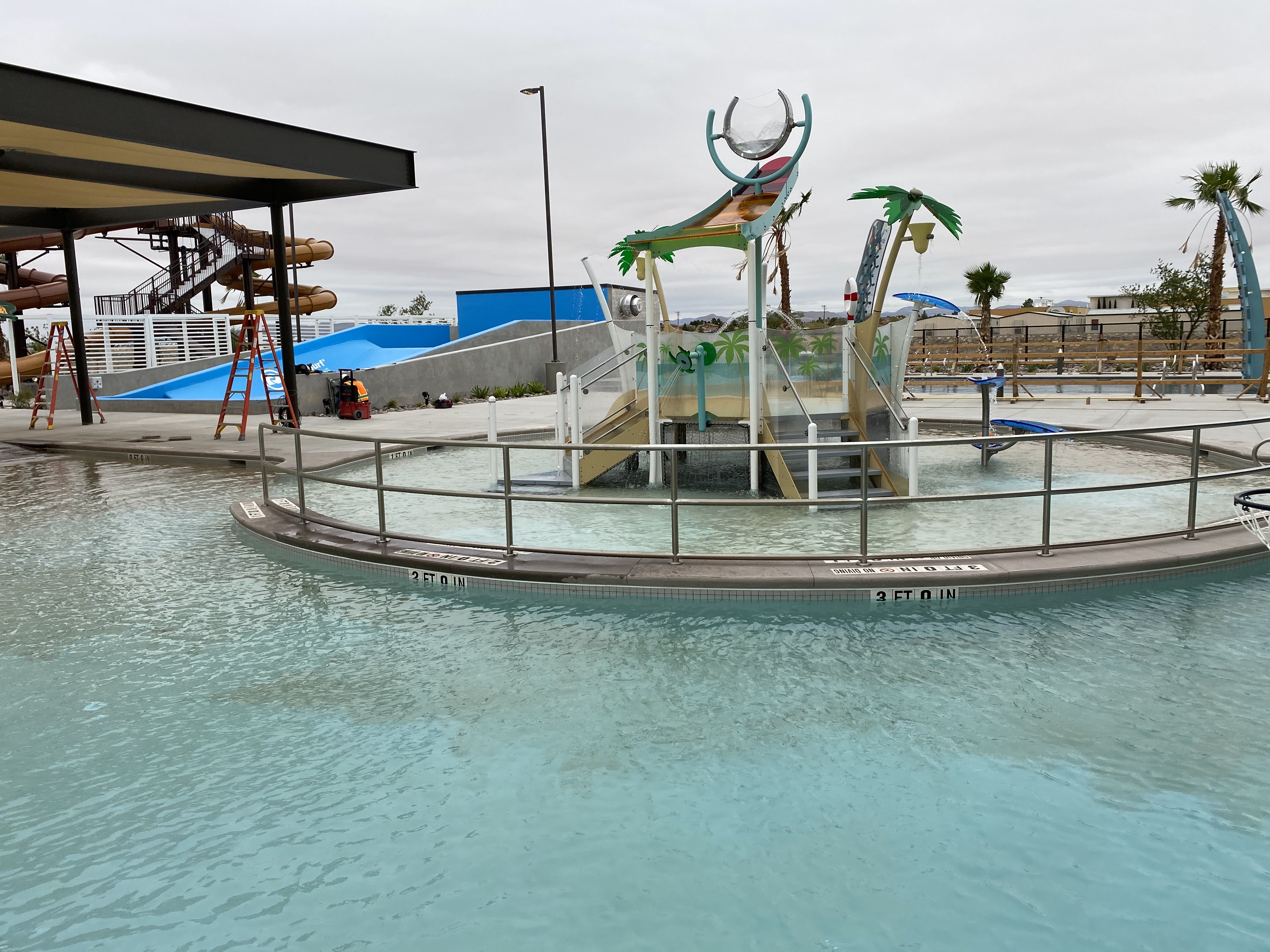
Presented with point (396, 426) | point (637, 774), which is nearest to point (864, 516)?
point (637, 774)

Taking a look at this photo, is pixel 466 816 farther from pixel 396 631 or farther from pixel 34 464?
pixel 34 464

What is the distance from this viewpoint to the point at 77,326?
19312 millimetres

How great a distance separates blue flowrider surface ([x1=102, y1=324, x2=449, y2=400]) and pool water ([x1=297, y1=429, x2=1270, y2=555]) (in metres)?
12.4

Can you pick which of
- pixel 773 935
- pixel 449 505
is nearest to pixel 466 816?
pixel 773 935

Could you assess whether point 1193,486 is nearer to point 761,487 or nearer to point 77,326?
point 761,487

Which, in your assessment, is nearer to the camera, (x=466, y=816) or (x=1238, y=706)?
(x=466, y=816)

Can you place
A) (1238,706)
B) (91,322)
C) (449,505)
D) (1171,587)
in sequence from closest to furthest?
(1238,706) → (1171,587) → (449,505) → (91,322)

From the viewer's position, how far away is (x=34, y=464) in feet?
46.2

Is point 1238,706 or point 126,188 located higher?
point 126,188

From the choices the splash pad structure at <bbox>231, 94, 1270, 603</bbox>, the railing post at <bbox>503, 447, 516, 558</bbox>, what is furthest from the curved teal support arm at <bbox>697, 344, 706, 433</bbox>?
the railing post at <bbox>503, 447, 516, 558</bbox>

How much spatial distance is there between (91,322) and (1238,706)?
3327cm

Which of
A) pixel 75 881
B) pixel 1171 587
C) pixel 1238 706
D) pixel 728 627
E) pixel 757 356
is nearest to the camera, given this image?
pixel 75 881

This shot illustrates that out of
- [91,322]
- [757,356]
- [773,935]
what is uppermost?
[91,322]

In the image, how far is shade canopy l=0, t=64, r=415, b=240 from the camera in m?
10.3
